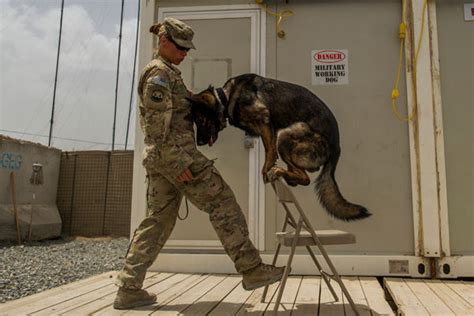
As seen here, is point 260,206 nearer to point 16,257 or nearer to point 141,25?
point 141,25

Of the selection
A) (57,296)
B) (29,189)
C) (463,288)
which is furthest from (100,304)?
(29,189)

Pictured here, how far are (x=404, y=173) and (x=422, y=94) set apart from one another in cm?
67

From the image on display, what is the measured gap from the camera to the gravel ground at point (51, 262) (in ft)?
13.3

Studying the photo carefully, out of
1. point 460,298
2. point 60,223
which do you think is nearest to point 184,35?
point 460,298

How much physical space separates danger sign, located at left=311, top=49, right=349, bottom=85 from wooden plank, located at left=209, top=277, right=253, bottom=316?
1857 mm

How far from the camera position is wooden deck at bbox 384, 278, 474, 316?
2.36 meters

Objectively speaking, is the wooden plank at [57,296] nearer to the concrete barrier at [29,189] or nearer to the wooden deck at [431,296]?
the wooden deck at [431,296]

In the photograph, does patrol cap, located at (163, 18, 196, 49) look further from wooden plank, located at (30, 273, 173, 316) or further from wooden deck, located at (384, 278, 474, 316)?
wooden deck, located at (384, 278, 474, 316)

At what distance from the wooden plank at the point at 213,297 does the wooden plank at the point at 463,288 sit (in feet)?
4.95

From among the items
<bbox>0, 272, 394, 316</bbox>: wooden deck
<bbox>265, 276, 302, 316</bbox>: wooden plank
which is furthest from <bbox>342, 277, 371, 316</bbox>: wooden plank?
<bbox>265, 276, 302, 316</bbox>: wooden plank

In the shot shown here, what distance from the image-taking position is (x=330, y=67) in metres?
3.64

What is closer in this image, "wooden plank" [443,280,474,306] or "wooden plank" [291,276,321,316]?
"wooden plank" [291,276,321,316]

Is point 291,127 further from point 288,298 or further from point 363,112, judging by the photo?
point 288,298

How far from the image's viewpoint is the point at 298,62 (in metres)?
3.68
